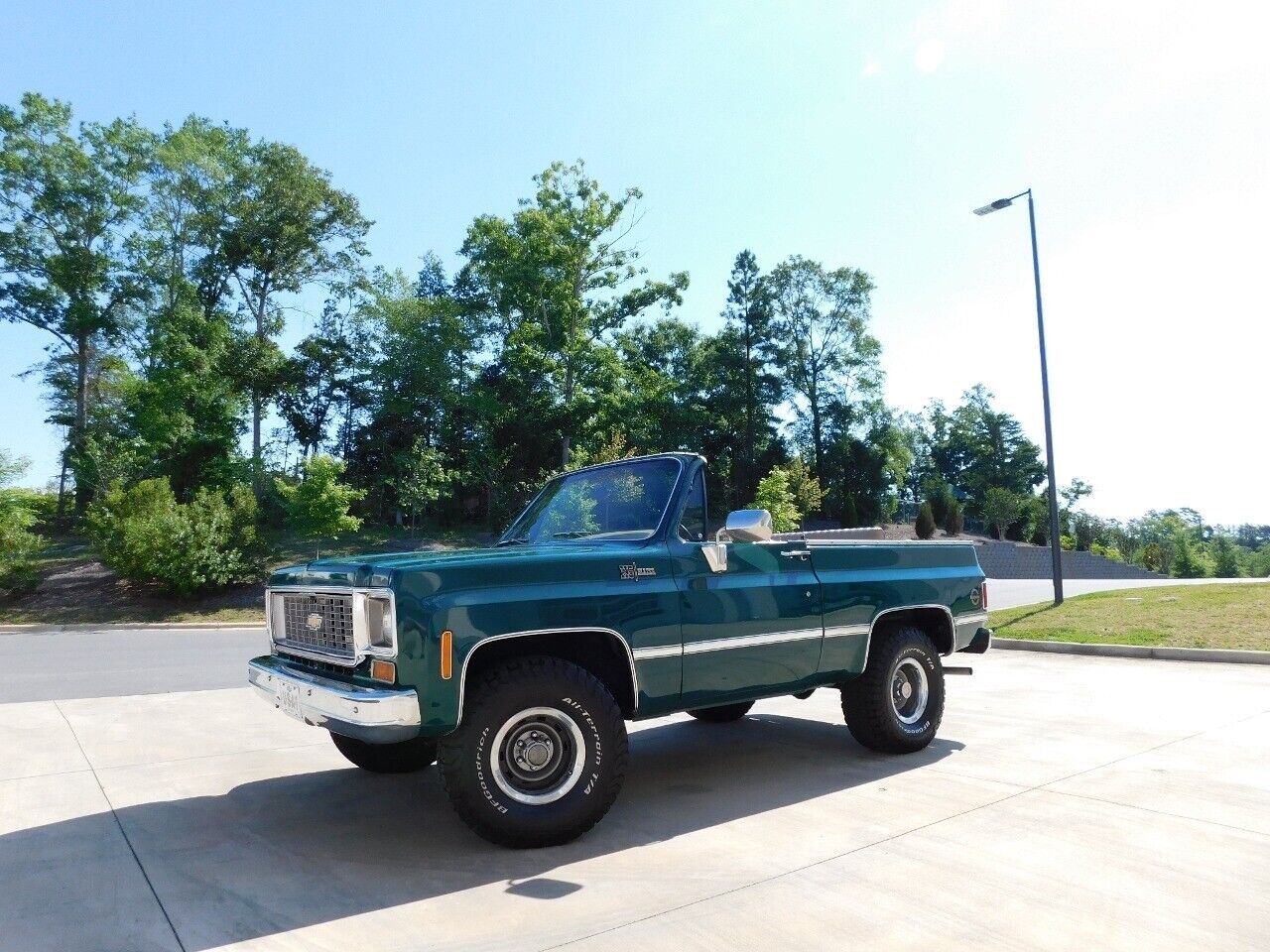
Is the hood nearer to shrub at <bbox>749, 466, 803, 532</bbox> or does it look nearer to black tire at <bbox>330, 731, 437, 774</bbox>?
black tire at <bbox>330, 731, 437, 774</bbox>

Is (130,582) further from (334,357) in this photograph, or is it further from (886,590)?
(886,590)

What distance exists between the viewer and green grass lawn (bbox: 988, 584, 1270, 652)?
11.3m

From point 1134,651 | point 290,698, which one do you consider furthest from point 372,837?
point 1134,651

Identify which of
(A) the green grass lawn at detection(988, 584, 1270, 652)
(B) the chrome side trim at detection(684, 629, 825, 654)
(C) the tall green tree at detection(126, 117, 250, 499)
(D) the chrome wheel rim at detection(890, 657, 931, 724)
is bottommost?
(A) the green grass lawn at detection(988, 584, 1270, 652)

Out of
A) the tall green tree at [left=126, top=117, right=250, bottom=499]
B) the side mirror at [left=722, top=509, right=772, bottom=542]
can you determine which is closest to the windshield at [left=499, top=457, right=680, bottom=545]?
the side mirror at [left=722, top=509, right=772, bottom=542]

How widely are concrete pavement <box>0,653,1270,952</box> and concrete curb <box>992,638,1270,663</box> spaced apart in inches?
151

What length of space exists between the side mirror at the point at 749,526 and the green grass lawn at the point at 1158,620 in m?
8.97

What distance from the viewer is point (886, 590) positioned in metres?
5.79

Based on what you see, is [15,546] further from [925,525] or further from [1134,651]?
[925,525]

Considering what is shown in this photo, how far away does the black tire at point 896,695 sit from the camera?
19.0 ft

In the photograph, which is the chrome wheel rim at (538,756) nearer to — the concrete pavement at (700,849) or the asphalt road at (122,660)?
the concrete pavement at (700,849)

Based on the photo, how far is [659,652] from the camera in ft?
14.8

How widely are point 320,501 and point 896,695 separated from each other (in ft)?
71.6

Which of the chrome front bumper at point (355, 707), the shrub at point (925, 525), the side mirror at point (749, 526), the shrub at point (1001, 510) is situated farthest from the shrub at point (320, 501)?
the shrub at point (1001, 510)
